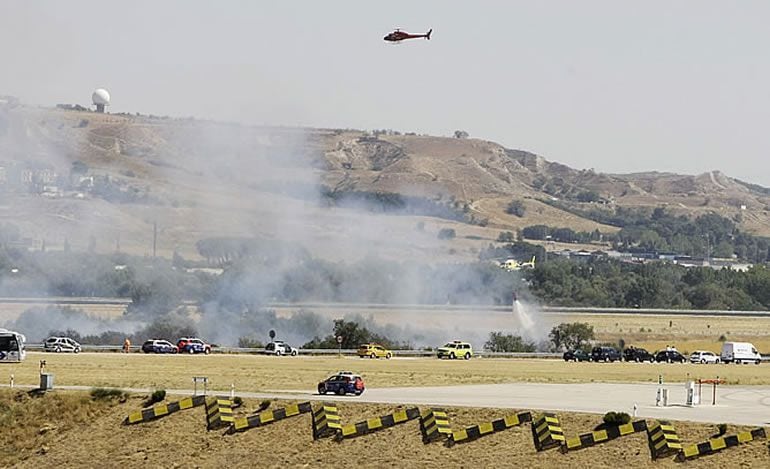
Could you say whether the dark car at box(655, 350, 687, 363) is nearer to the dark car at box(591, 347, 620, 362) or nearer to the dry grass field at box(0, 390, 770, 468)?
the dark car at box(591, 347, 620, 362)

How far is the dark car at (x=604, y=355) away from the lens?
122312 mm

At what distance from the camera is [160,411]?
68.9 m

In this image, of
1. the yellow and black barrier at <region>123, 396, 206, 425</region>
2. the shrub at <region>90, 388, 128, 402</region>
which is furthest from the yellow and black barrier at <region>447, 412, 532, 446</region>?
the shrub at <region>90, 388, 128, 402</region>

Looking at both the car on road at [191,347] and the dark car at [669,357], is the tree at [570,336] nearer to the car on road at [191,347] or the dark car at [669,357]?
the dark car at [669,357]

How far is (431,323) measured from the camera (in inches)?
6412

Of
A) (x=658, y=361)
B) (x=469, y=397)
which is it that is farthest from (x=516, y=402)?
(x=658, y=361)

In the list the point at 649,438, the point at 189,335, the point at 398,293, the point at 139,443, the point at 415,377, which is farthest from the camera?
the point at 398,293

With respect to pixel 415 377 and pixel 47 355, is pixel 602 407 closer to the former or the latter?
pixel 415 377

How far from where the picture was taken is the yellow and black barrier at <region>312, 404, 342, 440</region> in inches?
2522

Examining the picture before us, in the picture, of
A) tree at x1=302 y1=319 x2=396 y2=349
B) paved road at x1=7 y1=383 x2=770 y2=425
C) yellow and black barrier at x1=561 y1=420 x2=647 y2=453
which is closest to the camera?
yellow and black barrier at x1=561 y1=420 x2=647 y2=453

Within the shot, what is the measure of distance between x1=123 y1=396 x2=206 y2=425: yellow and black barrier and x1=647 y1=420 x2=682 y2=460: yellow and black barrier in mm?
20680

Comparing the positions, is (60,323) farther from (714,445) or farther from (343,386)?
(714,445)

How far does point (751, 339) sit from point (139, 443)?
106890 mm

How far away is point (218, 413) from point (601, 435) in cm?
1703
